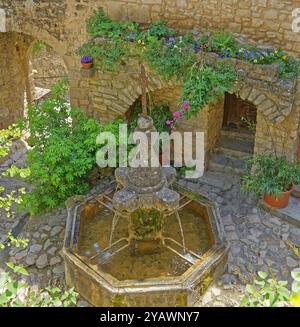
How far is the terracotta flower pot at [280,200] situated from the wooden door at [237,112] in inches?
72.3

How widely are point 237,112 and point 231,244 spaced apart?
117 inches

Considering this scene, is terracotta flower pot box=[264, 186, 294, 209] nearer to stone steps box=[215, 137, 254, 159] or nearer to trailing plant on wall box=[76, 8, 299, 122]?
stone steps box=[215, 137, 254, 159]

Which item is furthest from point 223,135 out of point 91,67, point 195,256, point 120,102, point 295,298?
point 295,298

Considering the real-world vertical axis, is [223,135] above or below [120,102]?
below

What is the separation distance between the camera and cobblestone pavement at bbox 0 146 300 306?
601cm

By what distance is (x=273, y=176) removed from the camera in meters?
7.04

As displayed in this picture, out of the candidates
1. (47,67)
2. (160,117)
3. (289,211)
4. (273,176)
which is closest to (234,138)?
(160,117)

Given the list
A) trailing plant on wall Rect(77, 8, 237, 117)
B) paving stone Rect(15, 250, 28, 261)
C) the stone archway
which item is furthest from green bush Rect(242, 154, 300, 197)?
the stone archway

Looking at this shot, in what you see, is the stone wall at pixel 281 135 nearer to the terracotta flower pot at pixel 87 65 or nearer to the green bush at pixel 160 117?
the green bush at pixel 160 117

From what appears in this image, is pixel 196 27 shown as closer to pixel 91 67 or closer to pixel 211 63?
pixel 211 63

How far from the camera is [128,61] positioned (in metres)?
7.52
